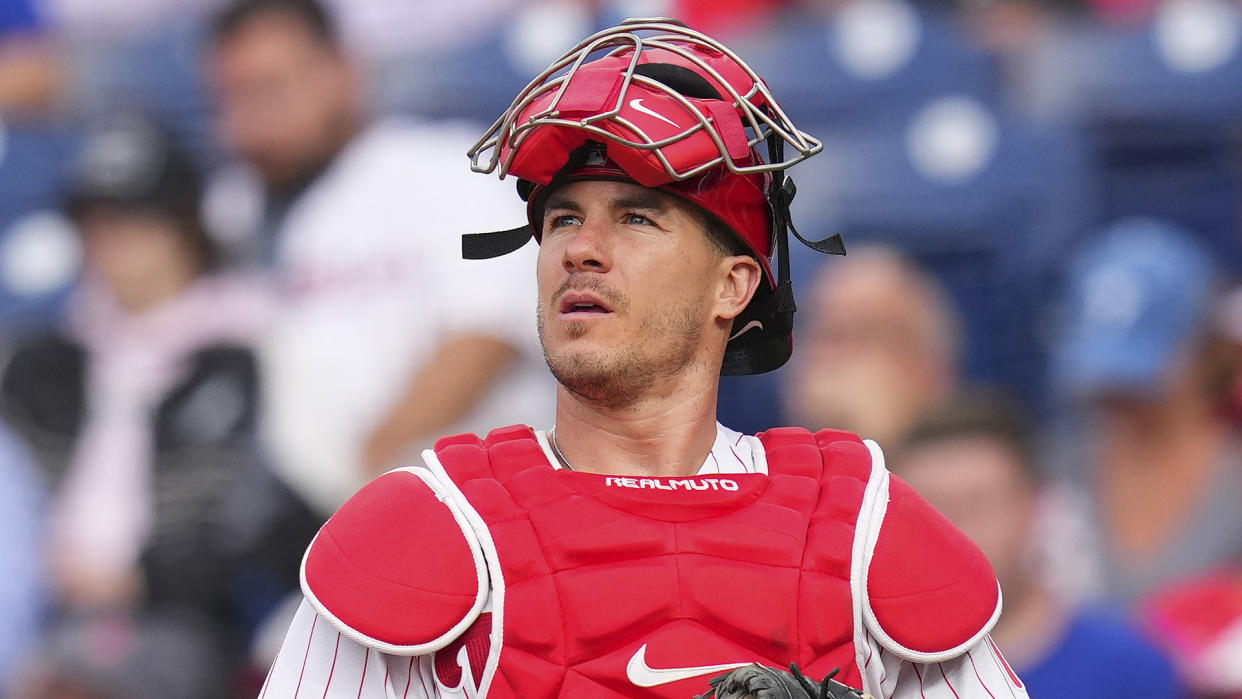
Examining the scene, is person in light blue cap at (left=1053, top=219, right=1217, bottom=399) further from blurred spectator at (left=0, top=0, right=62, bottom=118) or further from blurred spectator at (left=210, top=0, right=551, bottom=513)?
blurred spectator at (left=0, top=0, right=62, bottom=118)

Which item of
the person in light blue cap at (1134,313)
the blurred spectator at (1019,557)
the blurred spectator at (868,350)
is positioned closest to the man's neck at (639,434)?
the blurred spectator at (1019,557)

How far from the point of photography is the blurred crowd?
5.39 m

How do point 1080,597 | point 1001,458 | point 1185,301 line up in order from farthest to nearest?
point 1185,301, point 1080,597, point 1001,458

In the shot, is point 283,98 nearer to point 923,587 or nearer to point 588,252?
point 588,252

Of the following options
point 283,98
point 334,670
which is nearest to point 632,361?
point 334,670

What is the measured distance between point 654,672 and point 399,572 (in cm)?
34

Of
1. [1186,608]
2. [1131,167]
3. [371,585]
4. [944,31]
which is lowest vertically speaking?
[1186,608]

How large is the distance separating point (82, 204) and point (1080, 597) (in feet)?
12.1

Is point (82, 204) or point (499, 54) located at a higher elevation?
point (499, 54)

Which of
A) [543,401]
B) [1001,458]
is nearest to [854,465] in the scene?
[1001,458]

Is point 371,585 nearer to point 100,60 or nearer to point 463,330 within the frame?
point 463,330

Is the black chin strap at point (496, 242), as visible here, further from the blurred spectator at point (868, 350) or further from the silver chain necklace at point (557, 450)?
the blurred spectator at point (868, 350)

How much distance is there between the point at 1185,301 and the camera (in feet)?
18.1

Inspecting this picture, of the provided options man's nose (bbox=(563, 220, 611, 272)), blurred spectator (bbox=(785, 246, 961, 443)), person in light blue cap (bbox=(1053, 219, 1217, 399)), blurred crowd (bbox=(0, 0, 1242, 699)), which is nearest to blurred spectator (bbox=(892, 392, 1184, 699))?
blurred crowd (bbox=(0, 0, 1242, 699))
